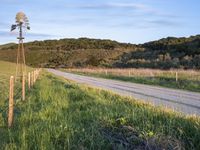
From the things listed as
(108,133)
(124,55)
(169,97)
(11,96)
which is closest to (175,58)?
(124,55)

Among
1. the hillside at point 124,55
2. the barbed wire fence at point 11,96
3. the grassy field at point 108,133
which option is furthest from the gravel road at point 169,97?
the hillside at point 124,55

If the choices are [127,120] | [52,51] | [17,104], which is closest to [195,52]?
[17,104]

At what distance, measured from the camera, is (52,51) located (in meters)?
194

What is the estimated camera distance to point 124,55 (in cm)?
12769

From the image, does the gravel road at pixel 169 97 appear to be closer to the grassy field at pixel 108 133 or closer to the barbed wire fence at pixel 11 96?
the grassy field at pixel 108 133

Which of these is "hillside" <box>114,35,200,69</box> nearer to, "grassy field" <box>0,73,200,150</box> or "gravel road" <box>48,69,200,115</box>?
"gravel road" <box>48,69,200,115</box>

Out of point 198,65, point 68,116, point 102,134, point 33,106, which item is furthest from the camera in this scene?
point 198,65

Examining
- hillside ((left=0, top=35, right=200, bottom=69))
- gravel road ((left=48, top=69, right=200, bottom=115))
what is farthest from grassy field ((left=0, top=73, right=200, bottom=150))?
hillside ((left=0, top=35, right=200, bottom=69))

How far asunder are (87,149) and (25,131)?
2117mm

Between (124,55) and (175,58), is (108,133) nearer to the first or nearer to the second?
(175,58)

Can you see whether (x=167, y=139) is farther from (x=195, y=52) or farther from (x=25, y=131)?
(x=195, y=52)

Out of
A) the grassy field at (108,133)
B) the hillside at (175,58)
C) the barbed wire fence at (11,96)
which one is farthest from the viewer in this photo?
the hillside at (175,58)

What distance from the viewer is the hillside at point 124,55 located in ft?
271

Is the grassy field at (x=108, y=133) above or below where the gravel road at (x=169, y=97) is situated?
above
